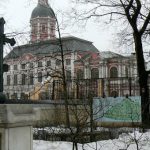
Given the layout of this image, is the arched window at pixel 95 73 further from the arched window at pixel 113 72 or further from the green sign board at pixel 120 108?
the green sign board at pixel 120 108

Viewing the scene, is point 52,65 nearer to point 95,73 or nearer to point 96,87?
point 96,87

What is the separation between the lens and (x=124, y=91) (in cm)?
2309

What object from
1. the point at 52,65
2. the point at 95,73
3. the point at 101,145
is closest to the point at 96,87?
the point at 101,145

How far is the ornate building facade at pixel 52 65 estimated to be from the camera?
2062 cm

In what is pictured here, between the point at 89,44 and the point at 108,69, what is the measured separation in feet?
59.2

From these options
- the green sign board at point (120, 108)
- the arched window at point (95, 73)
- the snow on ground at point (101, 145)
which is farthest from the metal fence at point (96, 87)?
the arched window at point (95, 73)

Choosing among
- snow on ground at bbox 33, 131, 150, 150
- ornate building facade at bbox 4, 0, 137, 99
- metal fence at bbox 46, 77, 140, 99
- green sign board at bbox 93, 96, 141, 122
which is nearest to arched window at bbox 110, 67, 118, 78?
ornate building facade at bbox 4, 0, 137, 99

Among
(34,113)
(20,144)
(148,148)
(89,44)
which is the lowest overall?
(148,148)

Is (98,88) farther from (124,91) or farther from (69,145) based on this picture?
(69,145)

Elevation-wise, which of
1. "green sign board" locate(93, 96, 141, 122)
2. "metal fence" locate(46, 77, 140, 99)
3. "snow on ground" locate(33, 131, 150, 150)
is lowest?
"snow on ground" locate(33, 131, 150, 150)

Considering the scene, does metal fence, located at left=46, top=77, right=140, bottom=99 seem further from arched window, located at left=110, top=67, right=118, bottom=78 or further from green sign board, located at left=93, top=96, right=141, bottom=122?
arched window, located at left=110, top=67, right=118, bottom=78

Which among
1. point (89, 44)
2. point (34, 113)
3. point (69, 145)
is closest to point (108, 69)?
point (89, 44)

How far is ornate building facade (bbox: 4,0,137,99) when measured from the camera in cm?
2062

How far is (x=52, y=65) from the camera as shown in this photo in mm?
34656
